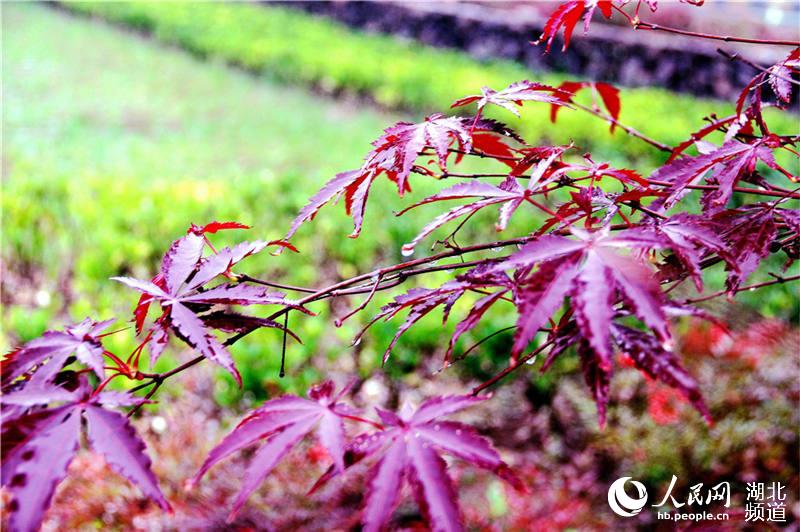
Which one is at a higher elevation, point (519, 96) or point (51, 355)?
point (519, 96)

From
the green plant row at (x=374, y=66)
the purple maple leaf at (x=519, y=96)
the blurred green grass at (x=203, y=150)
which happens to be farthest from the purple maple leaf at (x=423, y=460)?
the green plant row at (x=374, y=66)

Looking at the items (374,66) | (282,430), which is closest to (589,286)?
(282,430)

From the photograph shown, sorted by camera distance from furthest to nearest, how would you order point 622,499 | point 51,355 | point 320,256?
point 320,256
point 622,499
point 51,355

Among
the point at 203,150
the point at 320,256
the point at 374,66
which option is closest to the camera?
the point at 320,256

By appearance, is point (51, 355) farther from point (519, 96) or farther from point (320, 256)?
point (320, 256)

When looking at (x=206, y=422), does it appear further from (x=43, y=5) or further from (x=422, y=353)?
(x=43, y=5)

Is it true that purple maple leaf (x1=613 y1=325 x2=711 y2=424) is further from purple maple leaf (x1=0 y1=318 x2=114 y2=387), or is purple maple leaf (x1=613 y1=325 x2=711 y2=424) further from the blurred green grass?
the blurred green grass

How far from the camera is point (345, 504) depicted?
1960 mm

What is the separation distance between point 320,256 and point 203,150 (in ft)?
10.3

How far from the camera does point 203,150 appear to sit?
6648 millimetres

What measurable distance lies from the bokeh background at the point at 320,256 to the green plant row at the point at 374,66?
1.7 inches

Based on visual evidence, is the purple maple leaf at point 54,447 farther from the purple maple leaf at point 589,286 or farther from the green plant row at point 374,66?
the green plant row at point 374,66

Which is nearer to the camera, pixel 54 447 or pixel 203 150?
pixel 54 447

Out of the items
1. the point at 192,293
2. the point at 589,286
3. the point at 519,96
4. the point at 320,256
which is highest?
the point at 519,96
